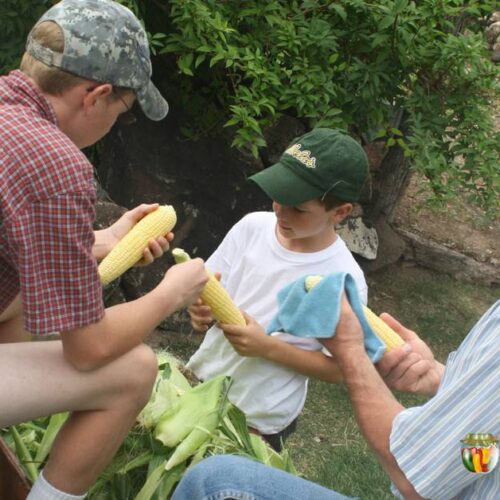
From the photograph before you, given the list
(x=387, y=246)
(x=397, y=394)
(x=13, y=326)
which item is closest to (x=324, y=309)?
(x=13, y=326)

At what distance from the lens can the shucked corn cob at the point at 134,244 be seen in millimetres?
2871

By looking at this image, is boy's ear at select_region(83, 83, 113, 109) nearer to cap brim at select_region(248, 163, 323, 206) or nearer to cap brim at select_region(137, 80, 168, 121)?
cap brim at select_region(137, 80, 168, 121)

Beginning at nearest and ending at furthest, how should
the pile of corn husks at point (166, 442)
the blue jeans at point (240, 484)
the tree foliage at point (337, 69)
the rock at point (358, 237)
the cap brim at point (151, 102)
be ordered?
the blue jeans at point (240, 484)
the cap brim at point (151, 102)
the pile of corn husks at point (166, 442)
the tree foliage at point (337, 69)
the rock at point (358, 237)

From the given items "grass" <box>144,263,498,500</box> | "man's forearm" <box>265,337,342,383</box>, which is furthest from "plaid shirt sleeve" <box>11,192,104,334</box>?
"grass" <box>144,263,498,500</box>

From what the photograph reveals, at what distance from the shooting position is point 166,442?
112 inches

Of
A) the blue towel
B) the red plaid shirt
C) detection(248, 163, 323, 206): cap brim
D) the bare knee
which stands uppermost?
the red plaid shirt

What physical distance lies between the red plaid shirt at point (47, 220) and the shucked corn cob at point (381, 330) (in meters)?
0.78

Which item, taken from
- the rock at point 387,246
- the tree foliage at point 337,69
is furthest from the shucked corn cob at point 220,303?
the rock at point 387,246

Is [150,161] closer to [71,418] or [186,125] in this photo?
[186,125]

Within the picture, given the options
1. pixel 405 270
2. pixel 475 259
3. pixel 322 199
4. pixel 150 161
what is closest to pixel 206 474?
pixel 322 199

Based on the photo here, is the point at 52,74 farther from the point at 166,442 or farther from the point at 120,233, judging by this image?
the point at 166,442

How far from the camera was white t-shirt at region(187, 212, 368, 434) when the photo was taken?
3080mm

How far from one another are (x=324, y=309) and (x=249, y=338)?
46 centimetres

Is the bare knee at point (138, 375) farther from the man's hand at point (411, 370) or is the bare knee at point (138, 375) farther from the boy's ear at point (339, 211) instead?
the boy's ear at point (339, 211)
